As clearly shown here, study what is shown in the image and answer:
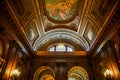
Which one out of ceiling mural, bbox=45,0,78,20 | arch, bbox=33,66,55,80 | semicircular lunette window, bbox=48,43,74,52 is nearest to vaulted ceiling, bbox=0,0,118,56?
ceiling mural, bbox=45,0,78,20

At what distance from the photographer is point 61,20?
13867mm

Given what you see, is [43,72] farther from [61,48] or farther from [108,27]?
[108,27]

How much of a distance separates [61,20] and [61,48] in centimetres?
342

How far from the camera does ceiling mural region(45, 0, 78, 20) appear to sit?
1197cm

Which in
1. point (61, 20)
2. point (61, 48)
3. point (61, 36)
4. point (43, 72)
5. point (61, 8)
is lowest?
point (43, 72)

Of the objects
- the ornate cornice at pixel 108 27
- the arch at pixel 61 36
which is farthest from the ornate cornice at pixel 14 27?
the ornate cornice at pixel 108 27

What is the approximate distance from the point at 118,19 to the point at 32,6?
623 centimetres

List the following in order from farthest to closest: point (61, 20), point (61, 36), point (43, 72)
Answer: point (43, 72)
point (61, 36)
point (61, 20)

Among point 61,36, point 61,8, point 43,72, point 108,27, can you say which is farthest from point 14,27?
point 43,72

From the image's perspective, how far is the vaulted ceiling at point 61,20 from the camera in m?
10.2

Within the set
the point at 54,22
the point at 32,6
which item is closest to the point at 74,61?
→ the point at 54,22

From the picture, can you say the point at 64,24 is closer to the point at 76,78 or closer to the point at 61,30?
the point at 61,30

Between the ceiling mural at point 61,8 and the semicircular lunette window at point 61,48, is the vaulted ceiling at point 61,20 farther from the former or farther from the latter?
the semicircular lunette window at point 61,48

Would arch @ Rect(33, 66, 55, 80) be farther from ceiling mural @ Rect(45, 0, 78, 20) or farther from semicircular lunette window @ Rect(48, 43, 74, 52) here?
ceiling mural @ Rect(45, 0, 78, 20)
